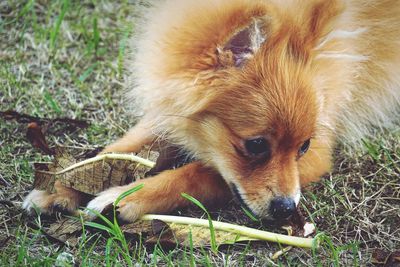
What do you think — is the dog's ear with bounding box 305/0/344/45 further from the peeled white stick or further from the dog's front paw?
the dog's front paw

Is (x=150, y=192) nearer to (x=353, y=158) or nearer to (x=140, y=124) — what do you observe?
(x=140, y=124)

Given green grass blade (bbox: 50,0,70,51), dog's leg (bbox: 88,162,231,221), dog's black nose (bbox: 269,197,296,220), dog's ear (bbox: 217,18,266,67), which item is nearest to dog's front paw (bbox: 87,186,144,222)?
dog's leg (bbox: 88,162,231,221)

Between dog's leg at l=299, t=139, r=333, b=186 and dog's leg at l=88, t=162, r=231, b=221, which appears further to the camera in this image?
dog's leg at l=299, t=139, r=333, b=186

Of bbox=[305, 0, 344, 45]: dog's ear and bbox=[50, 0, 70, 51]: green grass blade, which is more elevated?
bbox=[305, 0, 344, 45]: dog's ear

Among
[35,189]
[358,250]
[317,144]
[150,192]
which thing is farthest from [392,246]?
[35,189]

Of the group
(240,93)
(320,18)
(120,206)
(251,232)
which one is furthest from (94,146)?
(320,18)

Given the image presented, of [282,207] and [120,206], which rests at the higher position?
[120,206]

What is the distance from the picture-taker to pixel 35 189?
309 cm

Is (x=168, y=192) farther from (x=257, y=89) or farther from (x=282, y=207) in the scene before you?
(x=257, y=89)

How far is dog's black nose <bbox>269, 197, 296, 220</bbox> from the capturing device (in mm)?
2967

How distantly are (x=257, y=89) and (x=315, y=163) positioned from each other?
2.37ft

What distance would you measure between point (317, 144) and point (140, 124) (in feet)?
3.47

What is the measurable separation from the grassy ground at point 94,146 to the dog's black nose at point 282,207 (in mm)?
175

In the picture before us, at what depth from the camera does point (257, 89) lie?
2.96 m
